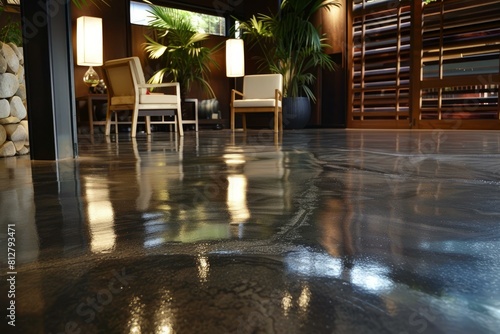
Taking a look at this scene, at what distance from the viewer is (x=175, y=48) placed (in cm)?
762

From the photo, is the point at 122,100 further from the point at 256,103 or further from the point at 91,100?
the point at 256,103

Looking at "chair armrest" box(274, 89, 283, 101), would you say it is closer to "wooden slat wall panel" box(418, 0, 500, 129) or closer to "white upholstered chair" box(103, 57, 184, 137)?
"white upholstered chair" box(103, 57, 184, 137)

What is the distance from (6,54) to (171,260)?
2.55 metres

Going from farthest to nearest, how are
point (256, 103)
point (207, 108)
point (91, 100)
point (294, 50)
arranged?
point (207, 108) < point (294, 50) < point (91, 100) < point (256, 103)

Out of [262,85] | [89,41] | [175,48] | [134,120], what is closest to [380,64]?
[262,85]

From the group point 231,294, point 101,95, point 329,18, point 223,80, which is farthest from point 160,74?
point 231,294

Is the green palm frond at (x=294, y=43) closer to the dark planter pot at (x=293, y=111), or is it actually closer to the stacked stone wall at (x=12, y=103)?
the dark planter pot at (x=293, y=111)

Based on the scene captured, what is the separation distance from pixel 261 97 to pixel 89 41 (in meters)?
2.49

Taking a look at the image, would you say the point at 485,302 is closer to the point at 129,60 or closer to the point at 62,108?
the point at 62,108

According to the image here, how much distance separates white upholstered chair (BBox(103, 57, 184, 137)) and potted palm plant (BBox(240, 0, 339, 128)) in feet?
7.74

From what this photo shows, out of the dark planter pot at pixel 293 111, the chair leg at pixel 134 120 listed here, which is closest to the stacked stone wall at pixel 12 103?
the chair leg at pixel 134 120

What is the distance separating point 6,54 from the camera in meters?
2.71

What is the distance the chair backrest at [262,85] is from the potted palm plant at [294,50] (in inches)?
29.2

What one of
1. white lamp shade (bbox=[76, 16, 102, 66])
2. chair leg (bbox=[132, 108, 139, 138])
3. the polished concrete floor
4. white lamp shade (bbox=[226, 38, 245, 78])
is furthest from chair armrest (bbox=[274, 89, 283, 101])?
the polished concrete floor
